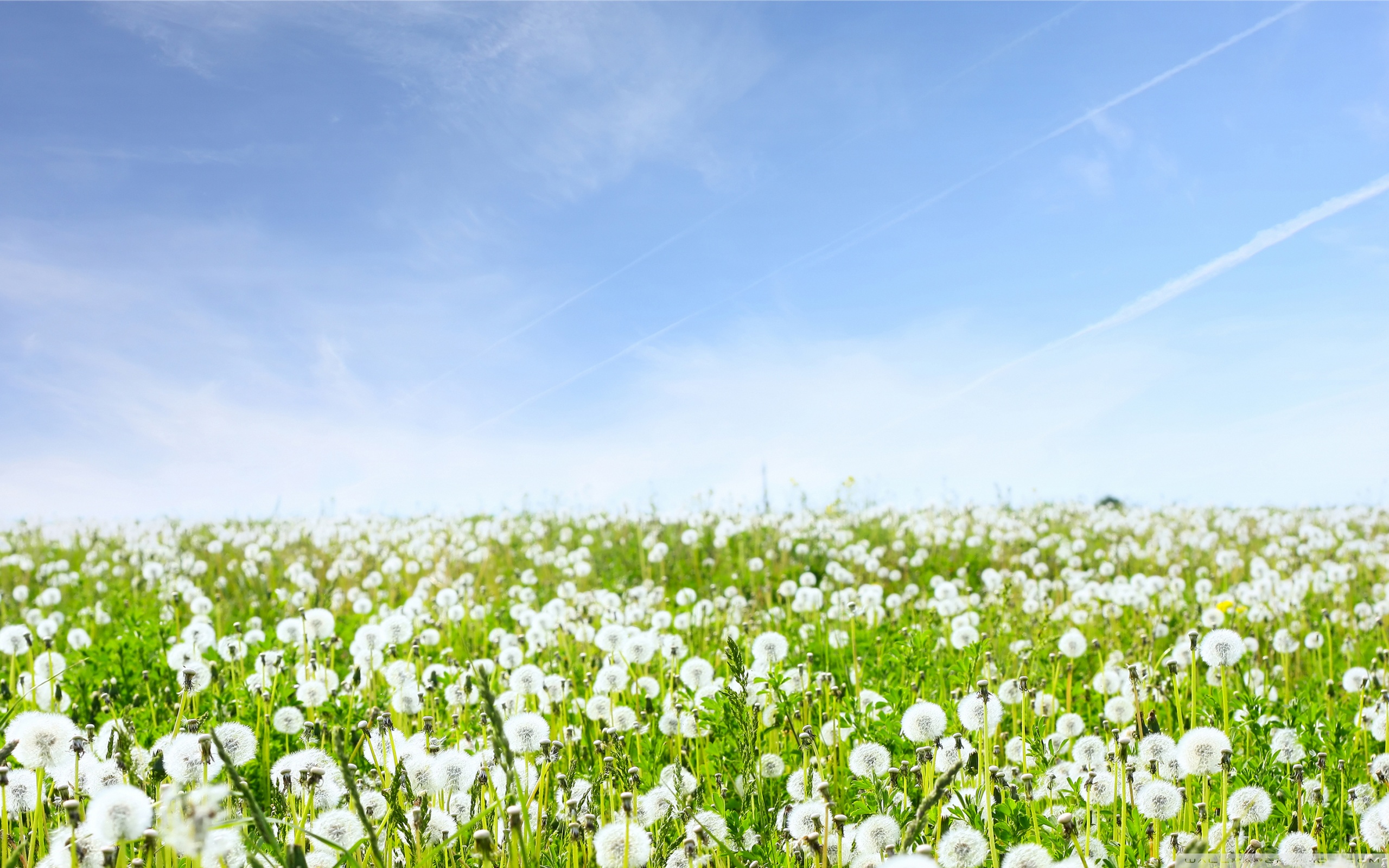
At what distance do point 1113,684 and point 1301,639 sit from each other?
382 cm

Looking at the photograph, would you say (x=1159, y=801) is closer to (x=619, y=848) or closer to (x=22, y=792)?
(x=619, y=848)

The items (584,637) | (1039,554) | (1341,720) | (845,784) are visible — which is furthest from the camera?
(1039,554)

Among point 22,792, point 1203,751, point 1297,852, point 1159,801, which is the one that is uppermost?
point 22,792

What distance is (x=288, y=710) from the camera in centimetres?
388

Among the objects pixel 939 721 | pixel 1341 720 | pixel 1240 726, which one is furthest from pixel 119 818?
pixel 1341 720

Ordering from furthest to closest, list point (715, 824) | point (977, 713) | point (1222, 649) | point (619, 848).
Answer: point (1222, 649)
point (977, 713)
point (715, 824)
point (619, 848)

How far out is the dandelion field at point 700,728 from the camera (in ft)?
8.18

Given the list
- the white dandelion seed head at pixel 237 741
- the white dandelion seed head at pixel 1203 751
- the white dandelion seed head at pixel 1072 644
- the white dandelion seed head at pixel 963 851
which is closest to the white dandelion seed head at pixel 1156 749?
the white dandelion seed head at pixel 1203 751

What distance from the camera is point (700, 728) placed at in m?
3.82

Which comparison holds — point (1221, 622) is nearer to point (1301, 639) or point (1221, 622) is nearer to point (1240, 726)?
point (1301, 639)

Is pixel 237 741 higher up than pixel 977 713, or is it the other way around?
pixel 237 741

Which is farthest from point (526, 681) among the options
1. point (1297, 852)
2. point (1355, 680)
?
point (1355, 680)

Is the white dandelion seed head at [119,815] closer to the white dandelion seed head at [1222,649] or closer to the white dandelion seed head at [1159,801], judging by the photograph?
the white dandelion seed head at [1159,801]

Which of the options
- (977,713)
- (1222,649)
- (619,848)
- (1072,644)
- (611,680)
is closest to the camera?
(619,848)
